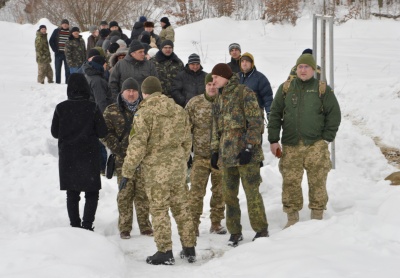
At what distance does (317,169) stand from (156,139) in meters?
1.88

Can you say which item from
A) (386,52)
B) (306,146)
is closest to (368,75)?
(386,52)

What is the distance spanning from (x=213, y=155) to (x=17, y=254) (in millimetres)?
2189

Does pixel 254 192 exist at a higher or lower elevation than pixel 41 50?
lower

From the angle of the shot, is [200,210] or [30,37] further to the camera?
[30,37]

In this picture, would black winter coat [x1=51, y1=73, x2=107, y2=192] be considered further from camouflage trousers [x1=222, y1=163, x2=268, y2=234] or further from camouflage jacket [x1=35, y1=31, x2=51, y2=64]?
camouflage jacket [x1=35, y1=31, x2=51, y2=64]

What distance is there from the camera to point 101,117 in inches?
227

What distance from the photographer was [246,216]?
675cm

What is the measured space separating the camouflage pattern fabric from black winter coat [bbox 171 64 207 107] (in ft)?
7.62

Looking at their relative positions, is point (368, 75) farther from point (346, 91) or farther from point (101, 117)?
point (101, 117)

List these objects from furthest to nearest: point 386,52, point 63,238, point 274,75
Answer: point 386,52 < point 274,75 < point 63,238

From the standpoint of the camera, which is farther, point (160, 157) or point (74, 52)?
point (74, 52)

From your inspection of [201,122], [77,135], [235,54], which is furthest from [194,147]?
[235,54]

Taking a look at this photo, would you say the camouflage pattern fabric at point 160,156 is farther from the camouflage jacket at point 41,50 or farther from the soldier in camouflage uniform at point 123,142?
the camouflage jacket at point 41,50

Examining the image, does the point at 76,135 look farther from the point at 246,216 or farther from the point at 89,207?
the point at 246,216
